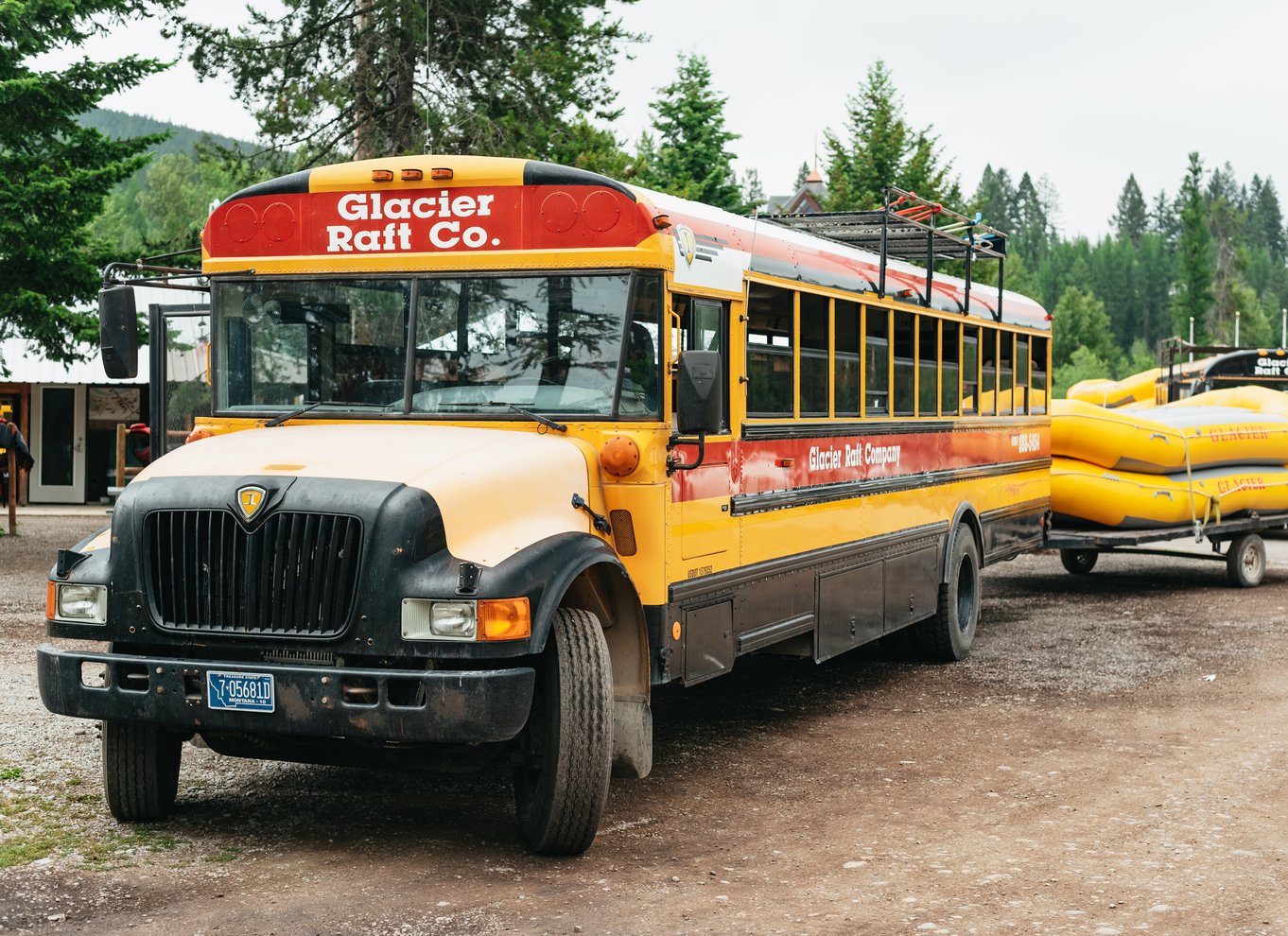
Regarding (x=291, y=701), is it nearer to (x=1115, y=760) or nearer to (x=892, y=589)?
(x=1115, y=760)

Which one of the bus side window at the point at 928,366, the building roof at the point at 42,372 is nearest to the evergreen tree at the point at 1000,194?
the building roof at the point at 42,372

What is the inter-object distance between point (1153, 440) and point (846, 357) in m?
7.17

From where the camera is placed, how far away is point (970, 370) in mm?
11828

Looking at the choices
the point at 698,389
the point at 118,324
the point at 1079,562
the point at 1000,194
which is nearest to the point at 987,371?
the point at 1079,562

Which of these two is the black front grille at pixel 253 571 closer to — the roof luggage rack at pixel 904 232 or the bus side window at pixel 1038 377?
the roof luggage rack at pixel 904 232

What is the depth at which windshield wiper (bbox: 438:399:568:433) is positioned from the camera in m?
6.45

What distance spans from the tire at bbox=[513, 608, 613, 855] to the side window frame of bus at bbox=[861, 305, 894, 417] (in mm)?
3996

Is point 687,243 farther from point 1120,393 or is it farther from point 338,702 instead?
point 1120,393

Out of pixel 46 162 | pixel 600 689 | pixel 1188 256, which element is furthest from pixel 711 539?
pixel 1188 256

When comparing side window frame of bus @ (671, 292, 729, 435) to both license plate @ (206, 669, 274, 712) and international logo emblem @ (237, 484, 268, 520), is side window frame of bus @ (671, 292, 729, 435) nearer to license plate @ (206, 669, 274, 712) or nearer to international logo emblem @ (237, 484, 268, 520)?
international logo emblem @ (237, 484, 268, 520)

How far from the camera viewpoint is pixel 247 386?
22.8 ft

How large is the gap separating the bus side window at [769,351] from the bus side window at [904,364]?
2012 millimetres

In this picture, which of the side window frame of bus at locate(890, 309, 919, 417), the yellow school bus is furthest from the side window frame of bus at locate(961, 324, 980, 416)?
the yellow school bus

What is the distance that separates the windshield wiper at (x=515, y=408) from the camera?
6453 mm
